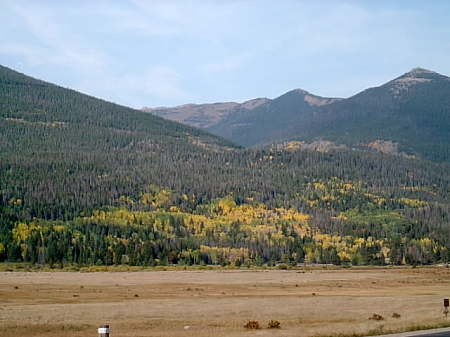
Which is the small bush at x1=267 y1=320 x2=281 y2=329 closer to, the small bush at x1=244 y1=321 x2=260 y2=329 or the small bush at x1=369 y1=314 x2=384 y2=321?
the small bush at x1=244 y1=321 x2=260 y2=329

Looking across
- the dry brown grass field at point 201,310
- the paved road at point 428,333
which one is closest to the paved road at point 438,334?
the paved road at point 428,333

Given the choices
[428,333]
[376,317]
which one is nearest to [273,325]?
[376,317]

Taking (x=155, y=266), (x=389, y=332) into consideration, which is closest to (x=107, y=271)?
(x=155, y=266)

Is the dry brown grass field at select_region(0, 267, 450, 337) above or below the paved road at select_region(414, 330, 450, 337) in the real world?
below

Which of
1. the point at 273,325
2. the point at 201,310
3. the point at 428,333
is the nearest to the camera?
the point at 428,333

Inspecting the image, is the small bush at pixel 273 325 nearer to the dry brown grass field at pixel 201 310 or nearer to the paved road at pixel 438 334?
the dry brown grass field at pixel 201 310

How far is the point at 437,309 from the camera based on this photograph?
65.2 m

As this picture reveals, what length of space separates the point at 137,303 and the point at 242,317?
15.7 m

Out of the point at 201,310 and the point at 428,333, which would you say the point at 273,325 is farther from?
the point at 201,310

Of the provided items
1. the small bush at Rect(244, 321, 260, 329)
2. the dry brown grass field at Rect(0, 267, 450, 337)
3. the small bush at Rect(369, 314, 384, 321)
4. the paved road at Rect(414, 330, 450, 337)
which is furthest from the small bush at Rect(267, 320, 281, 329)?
the paved road at Rect(414, 330, 450, 337)

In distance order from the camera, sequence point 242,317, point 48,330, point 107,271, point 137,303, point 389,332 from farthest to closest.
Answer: point 107,271, point 137,303, point 242,317, point 48,330, point 389,332

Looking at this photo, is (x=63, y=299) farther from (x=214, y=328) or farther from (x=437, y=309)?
(x=437, y=309)

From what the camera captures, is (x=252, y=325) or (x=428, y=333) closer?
(x=428, y=333)

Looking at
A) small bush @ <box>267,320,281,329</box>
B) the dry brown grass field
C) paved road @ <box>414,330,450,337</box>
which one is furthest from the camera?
small bush @ <box>267,320,281,329</box>
